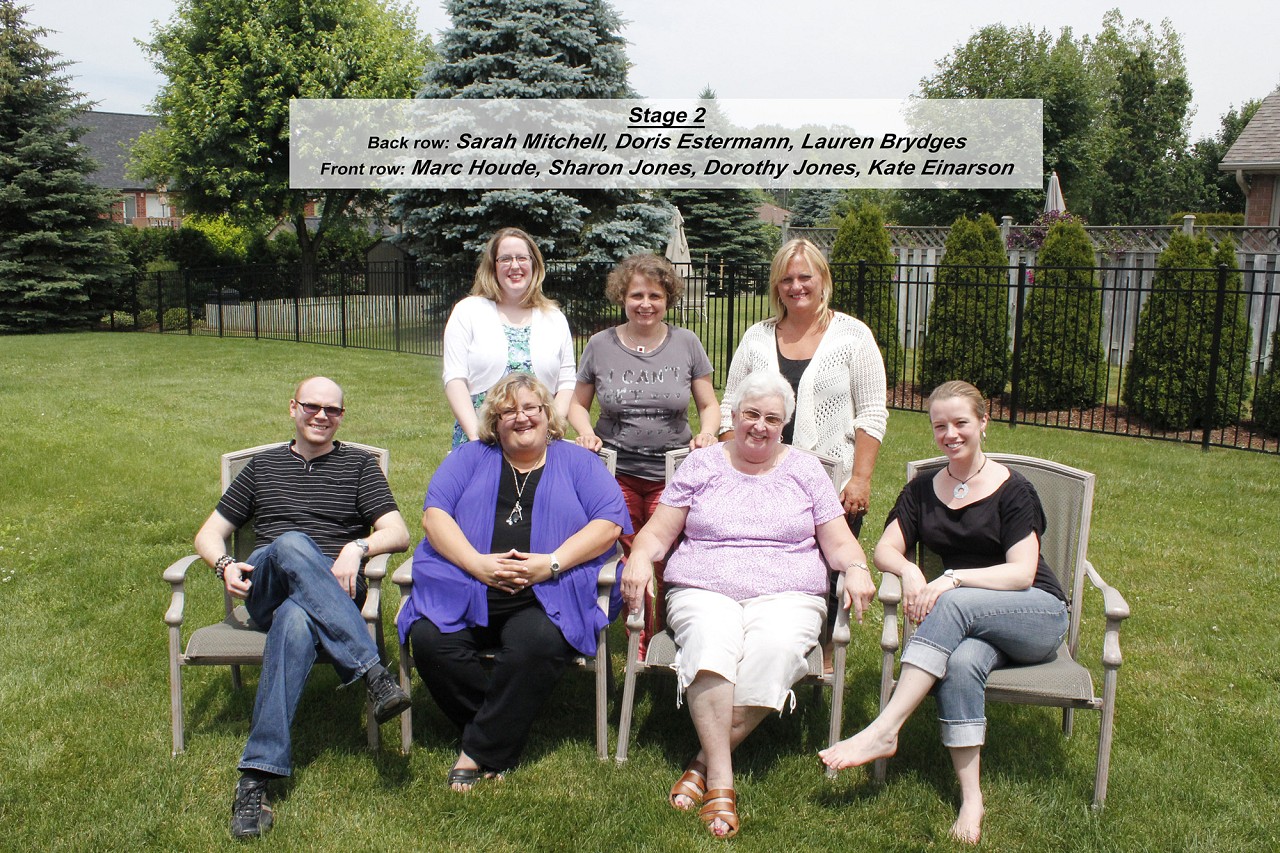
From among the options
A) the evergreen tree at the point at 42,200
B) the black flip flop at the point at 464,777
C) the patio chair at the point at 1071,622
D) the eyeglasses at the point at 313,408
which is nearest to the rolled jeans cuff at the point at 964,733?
the patio chair at the point at 1071,622

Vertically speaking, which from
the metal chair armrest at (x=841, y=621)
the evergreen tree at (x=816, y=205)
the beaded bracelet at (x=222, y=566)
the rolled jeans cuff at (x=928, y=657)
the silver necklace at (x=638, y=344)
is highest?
the evergreen tree at (x=816, y=205)

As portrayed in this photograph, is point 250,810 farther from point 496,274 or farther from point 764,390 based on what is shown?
point 496,274

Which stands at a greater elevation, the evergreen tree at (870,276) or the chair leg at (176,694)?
the evergreen tree at (870,276)

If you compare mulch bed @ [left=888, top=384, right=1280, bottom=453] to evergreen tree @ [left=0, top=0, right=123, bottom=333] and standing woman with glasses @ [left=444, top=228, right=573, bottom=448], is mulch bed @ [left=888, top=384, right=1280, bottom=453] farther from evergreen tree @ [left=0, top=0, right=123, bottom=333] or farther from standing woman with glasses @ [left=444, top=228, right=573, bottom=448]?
evergreen tree @ [left=0, top=0, right=123, bottom=333]

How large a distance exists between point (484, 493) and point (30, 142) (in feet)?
73.5

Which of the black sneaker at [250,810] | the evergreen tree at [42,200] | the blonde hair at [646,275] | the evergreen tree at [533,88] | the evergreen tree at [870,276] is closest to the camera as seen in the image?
the black sneaker at [250,810]

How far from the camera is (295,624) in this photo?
326 cm

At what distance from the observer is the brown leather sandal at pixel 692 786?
10.4ft

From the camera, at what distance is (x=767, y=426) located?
3453 mm

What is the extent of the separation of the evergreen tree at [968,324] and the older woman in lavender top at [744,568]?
8.08 metres

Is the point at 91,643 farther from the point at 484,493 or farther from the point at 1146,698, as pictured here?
the point at 1146,698

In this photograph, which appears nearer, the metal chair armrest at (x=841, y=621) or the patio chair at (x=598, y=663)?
the metal chair armrest at (x=841, y=621)

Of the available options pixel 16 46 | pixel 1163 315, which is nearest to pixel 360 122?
pixel 16 46

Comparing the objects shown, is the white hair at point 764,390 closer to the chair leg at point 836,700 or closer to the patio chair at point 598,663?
the patio chair at point 598,663
